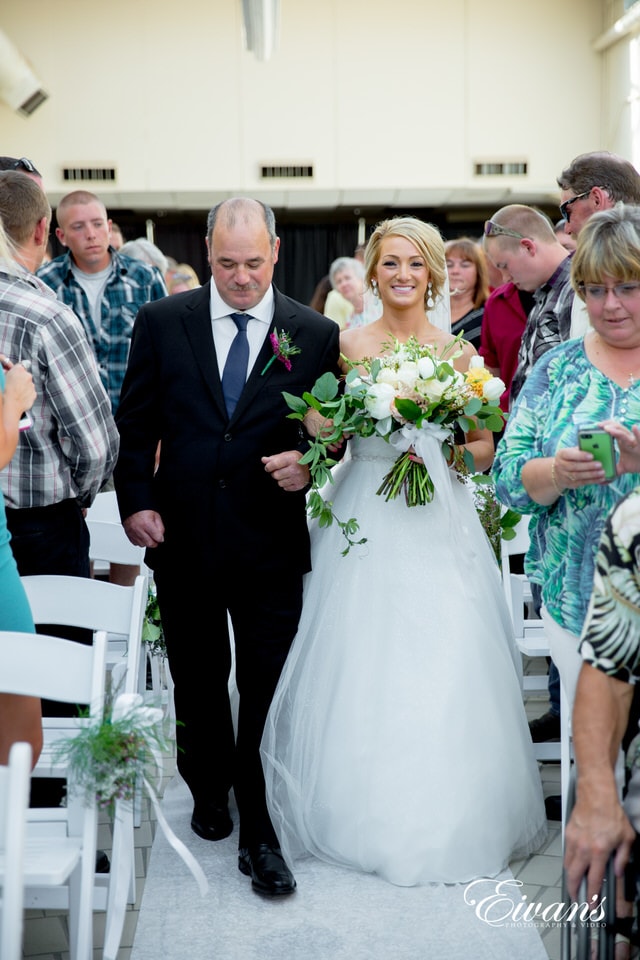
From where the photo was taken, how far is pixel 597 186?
12.0 feet

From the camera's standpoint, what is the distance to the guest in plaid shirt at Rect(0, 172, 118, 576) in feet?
10.3

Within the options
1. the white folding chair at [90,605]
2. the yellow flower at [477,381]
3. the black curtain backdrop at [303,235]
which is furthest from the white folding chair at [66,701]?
the black curtain backdrop at [303,235]

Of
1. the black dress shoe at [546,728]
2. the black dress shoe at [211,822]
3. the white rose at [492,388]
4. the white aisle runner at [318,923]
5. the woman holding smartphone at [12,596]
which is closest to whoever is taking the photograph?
the woman holding smartphone at [12,596]

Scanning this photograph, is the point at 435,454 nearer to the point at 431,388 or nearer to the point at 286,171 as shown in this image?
the point at 431,388

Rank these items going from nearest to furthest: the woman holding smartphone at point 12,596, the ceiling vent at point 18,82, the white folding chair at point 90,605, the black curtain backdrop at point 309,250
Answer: the woman holding smartphone at point 12,596 < the white folding chair at point 90,605 < the ceiling vent at point 18,82 < the black curtain backdrop at point 309,250

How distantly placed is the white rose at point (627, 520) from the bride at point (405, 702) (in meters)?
1.30

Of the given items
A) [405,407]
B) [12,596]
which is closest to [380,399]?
[405,407]

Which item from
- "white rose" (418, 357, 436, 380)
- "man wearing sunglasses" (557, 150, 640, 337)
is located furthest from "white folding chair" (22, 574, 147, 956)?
"man wearing sunglasses" (557, 150, 640, 337)

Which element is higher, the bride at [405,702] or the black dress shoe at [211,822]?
the bride at [405,702]

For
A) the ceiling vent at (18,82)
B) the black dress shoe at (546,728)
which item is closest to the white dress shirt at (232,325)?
the black dress shoe at (546,728)

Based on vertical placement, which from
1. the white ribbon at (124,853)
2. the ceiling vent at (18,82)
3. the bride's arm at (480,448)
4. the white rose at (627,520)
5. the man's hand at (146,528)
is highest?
the ceiling vent at (18,82)

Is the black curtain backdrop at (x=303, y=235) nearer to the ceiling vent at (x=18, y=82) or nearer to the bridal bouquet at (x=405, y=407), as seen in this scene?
the ceiling vent at (x=18, y=82)

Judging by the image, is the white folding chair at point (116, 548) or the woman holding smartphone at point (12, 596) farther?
the white folding chair at point (116, 548)

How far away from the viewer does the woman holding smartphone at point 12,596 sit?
244 cm
